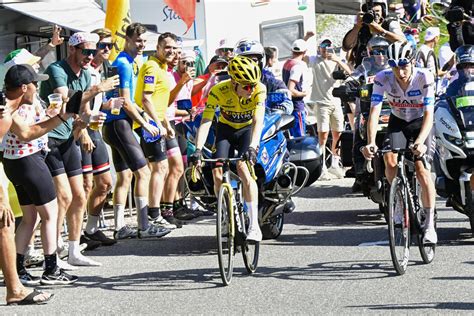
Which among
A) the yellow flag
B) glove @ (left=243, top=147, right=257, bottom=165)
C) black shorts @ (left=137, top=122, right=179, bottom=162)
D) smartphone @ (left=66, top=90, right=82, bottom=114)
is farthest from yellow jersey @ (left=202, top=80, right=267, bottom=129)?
the yellow flag

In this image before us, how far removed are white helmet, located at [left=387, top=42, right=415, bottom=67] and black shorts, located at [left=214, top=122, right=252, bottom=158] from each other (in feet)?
4.83

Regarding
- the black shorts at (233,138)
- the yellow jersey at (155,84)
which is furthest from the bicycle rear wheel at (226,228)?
the yellow jersey at (155,84)

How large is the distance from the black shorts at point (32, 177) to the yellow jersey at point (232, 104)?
1878 millimetres

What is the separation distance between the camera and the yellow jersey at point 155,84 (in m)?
13.2

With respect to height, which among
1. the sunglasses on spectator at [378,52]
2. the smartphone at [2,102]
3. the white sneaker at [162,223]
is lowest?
the white sneaker at [162,223]

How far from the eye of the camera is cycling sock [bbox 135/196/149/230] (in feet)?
42.3

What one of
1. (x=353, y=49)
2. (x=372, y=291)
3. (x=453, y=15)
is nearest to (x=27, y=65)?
(x=372, y=291)

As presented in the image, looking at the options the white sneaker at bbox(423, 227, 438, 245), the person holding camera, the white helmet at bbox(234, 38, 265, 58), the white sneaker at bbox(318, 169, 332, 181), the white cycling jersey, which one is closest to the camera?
the white sneaker at bbox(423, 227, 438, 245)

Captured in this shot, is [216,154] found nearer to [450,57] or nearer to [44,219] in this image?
[44,219]

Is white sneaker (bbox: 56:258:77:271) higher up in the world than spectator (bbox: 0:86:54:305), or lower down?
lower down

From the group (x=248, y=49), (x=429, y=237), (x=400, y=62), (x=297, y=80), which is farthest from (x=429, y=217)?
(x=297, y=80)

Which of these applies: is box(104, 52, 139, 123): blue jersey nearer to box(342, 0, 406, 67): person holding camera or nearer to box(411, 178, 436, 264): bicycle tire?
box(411, 178, 436, 264): bicycle tire

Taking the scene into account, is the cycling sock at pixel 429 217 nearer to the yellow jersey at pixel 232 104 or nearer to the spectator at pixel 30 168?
the yellow jersey at pixel 232 104

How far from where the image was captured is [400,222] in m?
10.4
